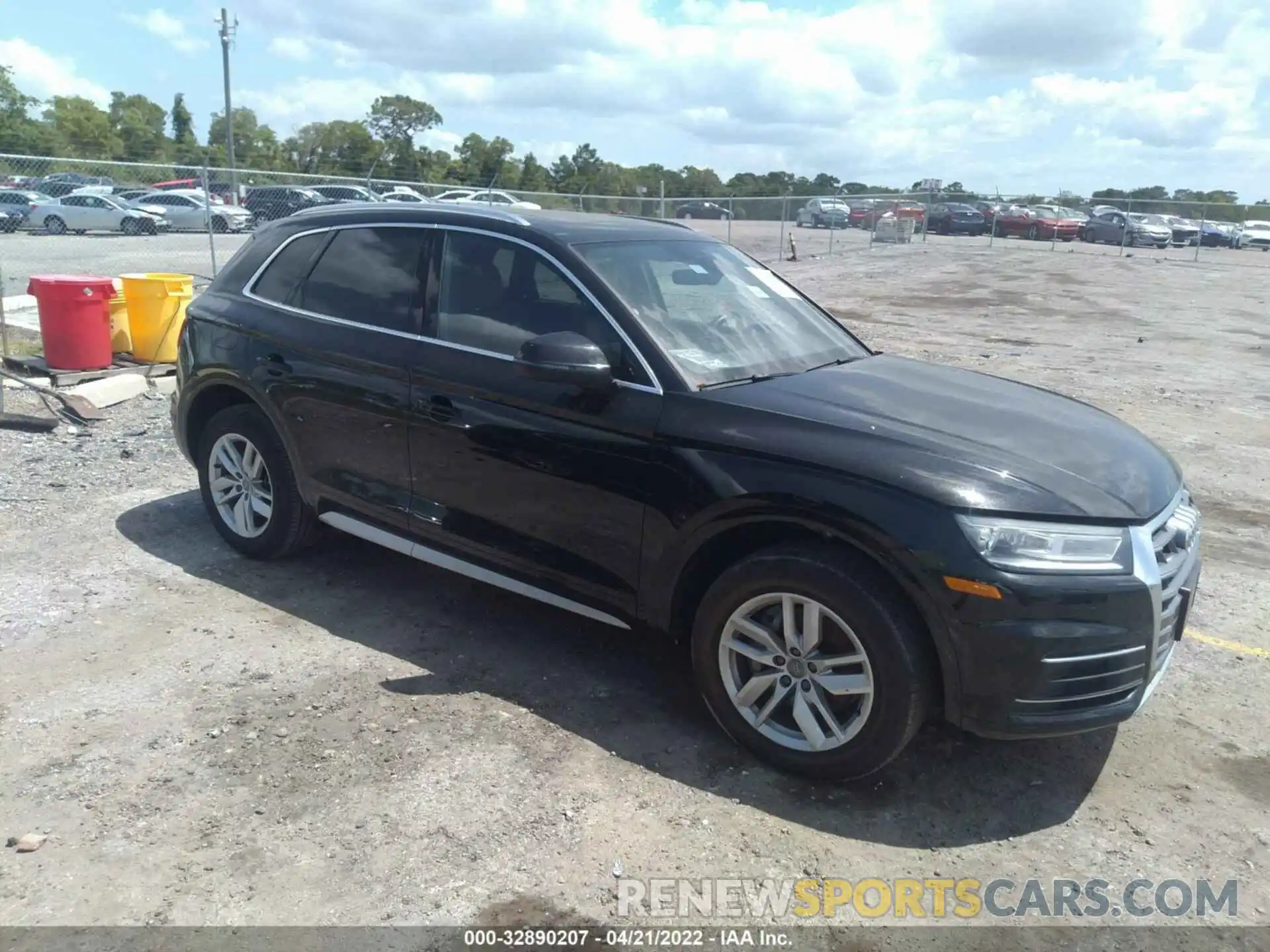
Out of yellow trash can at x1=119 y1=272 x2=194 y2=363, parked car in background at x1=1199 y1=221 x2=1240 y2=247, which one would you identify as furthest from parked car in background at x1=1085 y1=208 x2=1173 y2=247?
yellow trash can at x1=119 y1=272 x2=194 y2=363

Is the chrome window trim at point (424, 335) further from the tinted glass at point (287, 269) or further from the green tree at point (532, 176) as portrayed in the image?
the green tree at point (532, 176)

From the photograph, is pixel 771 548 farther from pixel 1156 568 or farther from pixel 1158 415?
pixel 1158 415

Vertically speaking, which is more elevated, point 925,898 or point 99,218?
point 99,218

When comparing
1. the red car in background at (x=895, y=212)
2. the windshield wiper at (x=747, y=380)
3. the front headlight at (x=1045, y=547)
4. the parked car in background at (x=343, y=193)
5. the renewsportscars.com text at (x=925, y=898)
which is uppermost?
the red car in background at (x=895, y=212)

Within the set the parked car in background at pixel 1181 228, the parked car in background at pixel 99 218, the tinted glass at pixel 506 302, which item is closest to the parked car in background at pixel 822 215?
the parked car in background at pixel 1181 228

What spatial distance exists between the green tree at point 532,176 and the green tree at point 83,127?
23426 mm

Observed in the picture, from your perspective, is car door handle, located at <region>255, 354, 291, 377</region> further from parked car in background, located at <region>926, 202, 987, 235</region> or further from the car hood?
parked car in background, located at <region>926, 202, 987, 235</region>

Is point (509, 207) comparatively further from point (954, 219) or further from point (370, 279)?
point (954, 219)

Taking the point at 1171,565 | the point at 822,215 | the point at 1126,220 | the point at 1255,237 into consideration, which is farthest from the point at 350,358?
the point at 1255,237

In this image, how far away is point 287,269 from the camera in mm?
5188

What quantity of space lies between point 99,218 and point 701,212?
2181cm

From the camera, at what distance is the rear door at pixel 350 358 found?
181 inches

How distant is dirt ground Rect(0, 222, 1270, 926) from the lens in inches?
122

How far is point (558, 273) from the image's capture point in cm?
423
